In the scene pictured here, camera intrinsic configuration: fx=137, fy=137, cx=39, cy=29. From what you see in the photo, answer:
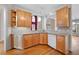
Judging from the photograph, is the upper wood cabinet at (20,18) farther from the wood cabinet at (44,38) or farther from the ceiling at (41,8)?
the wood cabinet at (44,38)

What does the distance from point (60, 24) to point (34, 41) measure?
524 millimetres

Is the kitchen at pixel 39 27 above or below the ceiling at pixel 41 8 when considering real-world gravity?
below

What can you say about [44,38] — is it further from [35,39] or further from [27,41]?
[27,41]

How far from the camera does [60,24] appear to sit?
2.29 m

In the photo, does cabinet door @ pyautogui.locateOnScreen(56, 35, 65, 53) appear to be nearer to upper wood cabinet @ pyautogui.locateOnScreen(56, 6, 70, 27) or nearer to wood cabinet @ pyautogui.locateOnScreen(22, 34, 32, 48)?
upper wood cabinet @ pyautogui.locateOnScreen(56, 6, 70, 27)

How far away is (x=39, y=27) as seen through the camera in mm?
2326

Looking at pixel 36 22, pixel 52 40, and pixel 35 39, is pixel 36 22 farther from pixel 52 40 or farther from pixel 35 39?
pixel 52 40

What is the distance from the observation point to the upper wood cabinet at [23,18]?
227 cm

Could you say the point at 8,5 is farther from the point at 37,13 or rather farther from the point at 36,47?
the point at 36,47

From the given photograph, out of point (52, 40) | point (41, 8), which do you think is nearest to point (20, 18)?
point (41, 8)

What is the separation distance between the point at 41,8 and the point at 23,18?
1.13ft

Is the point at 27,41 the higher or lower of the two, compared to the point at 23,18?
lower

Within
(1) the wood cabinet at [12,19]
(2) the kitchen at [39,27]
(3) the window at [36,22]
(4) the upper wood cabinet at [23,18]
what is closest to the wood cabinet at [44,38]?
(2) the kitchen at [39,27]

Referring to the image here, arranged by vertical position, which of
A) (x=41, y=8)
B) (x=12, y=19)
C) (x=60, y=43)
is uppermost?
(x=41, y=8)
